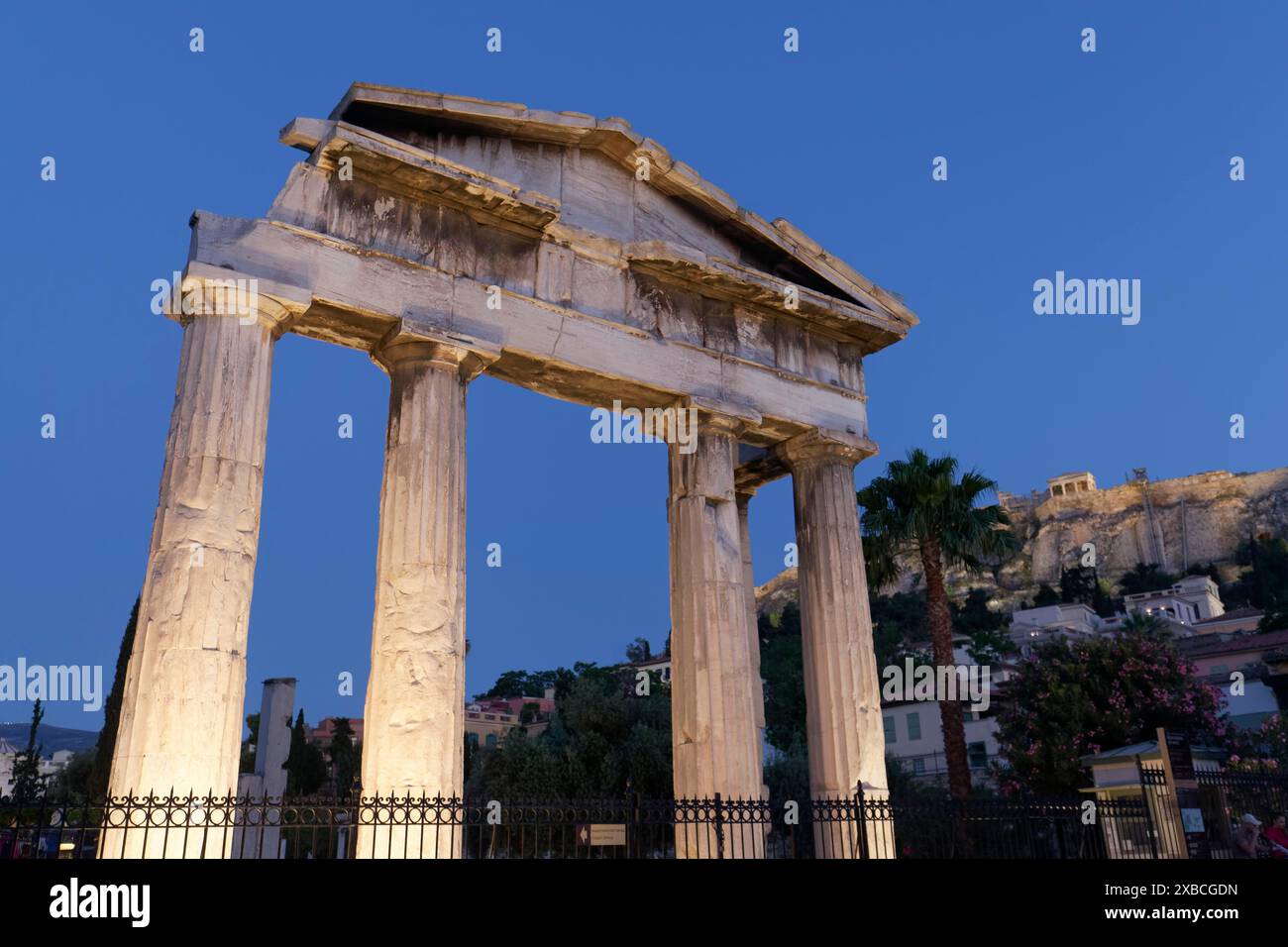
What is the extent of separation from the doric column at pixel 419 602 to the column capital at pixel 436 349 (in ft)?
0.05

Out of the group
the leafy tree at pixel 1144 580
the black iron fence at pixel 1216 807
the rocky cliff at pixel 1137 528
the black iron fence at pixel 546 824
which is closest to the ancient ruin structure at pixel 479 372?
the black iron fence at pixel 546 824

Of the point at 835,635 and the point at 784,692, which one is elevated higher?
the point at 784,692

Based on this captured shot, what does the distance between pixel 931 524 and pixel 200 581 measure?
664 inches

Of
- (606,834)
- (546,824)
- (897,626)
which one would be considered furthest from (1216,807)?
(897,626)

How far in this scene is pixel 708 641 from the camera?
14.0m

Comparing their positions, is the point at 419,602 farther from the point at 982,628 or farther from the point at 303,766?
the point at 982,628

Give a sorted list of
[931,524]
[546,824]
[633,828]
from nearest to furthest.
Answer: [633,828] < [546,824] < [931,524]

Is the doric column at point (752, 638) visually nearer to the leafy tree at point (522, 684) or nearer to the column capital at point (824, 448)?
the column capital at point (824, 448)

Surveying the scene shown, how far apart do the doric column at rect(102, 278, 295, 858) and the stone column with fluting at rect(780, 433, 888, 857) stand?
7.86 meters

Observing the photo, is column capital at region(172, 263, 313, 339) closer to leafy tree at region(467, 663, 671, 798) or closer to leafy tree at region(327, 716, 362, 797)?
leafy tree at region(467, 663, 671, 798)

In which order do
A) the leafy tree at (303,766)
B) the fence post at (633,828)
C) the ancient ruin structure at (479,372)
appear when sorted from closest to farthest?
1. the fence post at (633,828)
2. the ancient ruin structure at (479,372)
3. the leafy tree at (303,766)

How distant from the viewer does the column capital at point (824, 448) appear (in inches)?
641
